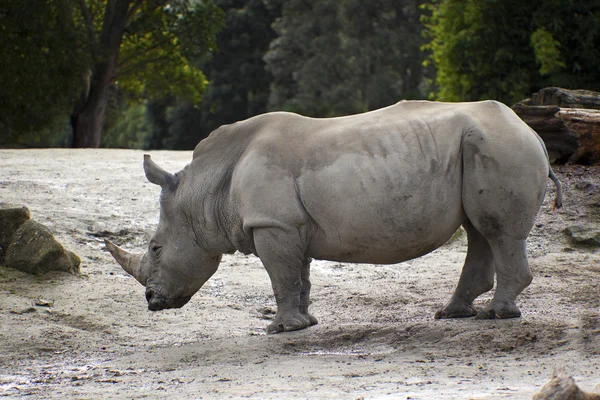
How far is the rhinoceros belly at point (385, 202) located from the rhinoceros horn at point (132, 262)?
158cm

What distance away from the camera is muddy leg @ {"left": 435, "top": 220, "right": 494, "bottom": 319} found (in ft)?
20.9

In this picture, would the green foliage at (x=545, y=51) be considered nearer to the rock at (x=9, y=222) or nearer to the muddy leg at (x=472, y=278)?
the rock at (x=9, y=222)

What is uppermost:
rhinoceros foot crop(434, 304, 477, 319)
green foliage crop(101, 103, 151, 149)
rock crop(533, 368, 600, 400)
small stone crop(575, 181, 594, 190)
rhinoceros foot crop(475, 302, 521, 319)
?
small stone crop(575, 181, 594, 190)

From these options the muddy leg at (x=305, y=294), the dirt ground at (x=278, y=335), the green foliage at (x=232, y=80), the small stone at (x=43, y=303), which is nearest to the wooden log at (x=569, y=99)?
the dirt ground at (x=278, y=335)

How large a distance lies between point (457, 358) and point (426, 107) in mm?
1923

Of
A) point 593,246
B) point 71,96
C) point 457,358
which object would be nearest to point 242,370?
point 457,358

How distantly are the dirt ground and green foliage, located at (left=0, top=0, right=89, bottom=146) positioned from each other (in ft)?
38.2

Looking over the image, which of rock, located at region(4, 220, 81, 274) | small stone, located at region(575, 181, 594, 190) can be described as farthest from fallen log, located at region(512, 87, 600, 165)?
rock, located at region(4, 220, 81, 274)

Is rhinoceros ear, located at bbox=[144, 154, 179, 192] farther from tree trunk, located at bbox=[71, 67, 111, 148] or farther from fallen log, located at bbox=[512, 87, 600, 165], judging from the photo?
tree trunk, located at bbox=[71, 67, 111, 148]

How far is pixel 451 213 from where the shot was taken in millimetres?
5938

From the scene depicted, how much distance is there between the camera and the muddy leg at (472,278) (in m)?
6.38

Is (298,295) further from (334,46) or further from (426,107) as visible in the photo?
(334,46)

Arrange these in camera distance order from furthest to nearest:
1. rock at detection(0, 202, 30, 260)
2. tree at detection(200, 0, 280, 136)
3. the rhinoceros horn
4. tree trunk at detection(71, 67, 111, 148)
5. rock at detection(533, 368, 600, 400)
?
tree at detection(200, 0, 280, 136), tree trunk at detection(71, 67, 111, 148), rock at detection(0, 202, 30, 260), the rhinoceros horn, rock at detection(533, 368, 600, 400)

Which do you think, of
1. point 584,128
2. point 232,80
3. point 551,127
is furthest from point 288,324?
point 232,80
